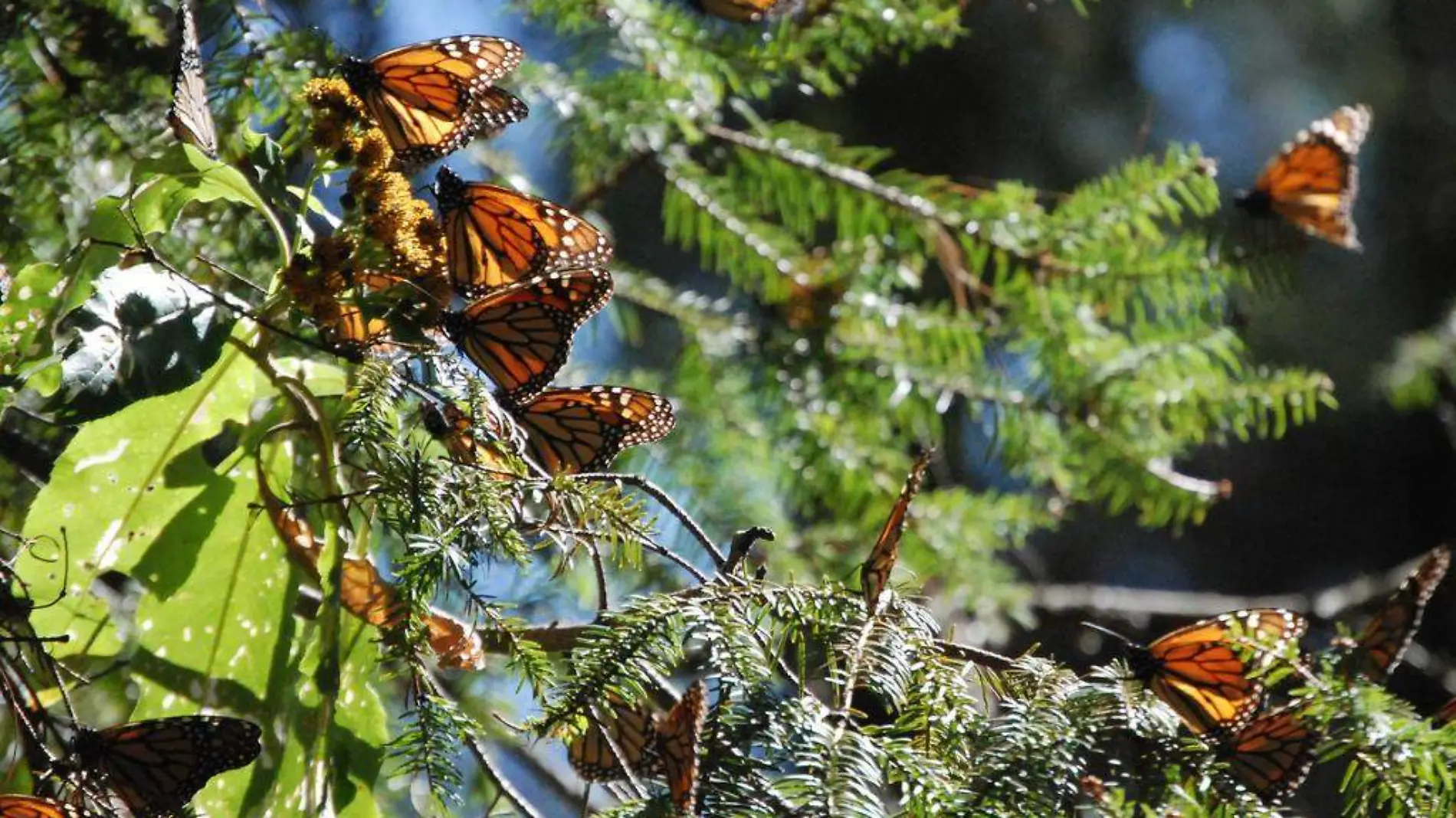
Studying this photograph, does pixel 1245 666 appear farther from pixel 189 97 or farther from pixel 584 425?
pixel 189 97

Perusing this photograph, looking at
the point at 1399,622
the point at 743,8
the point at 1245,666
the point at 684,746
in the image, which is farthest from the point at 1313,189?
the point at 684,746

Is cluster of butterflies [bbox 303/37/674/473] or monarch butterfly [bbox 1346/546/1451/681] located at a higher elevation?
cluster of butterflies [bbox 303/37/674/473]

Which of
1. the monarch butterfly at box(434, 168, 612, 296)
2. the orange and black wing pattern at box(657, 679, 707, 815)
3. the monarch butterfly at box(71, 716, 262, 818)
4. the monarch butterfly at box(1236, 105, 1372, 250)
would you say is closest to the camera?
the orange and black wing pattern at box(657, 679, 707, 815)

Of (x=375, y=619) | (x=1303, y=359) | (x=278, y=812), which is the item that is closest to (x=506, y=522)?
(x=375, y=619)

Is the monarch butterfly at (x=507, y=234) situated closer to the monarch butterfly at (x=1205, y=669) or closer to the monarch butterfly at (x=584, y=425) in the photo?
the monarch butterfly at (x=584, y=425)

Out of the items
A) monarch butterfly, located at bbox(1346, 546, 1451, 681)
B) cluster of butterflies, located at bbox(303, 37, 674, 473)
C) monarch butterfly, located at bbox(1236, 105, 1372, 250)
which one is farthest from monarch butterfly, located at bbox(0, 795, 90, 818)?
monarch butterfly, located at bbox(1236, 105, 1372, 250)

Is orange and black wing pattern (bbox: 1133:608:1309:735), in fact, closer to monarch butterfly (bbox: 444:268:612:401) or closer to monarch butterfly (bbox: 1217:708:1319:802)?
monarch butterfly (bbox: 1217:708:1319:802)
